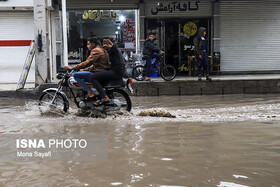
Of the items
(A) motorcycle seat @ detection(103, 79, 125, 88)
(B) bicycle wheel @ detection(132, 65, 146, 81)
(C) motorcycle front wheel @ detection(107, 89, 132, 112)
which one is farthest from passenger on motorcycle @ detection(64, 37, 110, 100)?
(B) bicycle wheel @ detection(132, 65, 146, 81)

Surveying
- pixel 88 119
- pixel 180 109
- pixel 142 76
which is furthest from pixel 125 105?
pixel 142 76

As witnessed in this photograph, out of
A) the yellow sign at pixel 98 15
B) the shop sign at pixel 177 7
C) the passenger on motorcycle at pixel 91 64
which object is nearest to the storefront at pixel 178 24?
the shop sign at pixel 177 7

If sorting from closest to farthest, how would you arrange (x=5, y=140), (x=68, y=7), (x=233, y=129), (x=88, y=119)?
1. (x=5, y=140)
2. (x=233, y=129)
3. (x=88, y=119)
4. (x=68, y=7)

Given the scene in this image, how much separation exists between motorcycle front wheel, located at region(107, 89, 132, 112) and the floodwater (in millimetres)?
338

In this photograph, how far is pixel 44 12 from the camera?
11828 millimetres

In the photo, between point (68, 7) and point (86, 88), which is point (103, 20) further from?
point (86, 88)

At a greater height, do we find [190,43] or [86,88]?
[190,43]

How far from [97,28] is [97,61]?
8174mm

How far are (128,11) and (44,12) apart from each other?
4.66 m

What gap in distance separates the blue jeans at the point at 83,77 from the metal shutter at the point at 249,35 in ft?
33.2

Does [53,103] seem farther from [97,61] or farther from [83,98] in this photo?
[97,61]

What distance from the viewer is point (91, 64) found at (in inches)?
291

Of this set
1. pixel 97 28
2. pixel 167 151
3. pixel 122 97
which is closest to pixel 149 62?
pixel 97 28

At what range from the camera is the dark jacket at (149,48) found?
463 inches
